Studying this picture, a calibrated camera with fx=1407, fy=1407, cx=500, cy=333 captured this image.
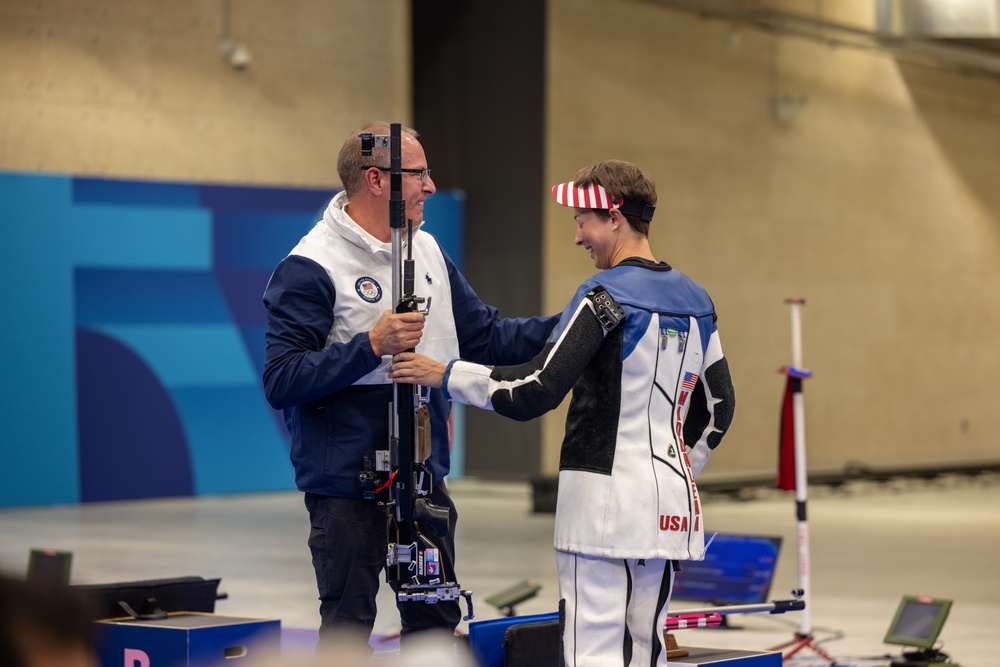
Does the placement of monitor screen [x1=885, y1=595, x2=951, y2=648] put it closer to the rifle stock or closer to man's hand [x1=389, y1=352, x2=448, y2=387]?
the rifle stock

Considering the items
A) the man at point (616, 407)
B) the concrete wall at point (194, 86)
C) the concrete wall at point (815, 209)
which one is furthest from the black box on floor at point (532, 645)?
the concrete wall at point (815, 209)

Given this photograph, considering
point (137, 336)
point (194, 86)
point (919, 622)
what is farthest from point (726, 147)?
point (919, 622)

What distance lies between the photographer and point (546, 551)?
8.39m

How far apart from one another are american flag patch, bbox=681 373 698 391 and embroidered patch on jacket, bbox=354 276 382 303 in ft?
2.46

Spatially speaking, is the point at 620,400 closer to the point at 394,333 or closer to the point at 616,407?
the point at 616,407

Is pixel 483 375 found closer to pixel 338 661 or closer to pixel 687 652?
pixel 687 652

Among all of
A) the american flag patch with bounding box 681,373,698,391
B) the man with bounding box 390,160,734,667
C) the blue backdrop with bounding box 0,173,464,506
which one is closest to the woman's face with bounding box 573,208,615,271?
the man with bounding box 390,160,734,667

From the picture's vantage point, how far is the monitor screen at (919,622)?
5.04 metres

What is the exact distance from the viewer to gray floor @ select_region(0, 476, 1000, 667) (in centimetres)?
596

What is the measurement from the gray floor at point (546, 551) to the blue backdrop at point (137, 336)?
0.32 metres

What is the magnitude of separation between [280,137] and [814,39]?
250 inches

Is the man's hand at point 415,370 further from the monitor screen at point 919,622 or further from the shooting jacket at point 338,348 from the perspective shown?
the monitor screen at point 919,622

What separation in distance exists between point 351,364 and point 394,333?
4.6 inches

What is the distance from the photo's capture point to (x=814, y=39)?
15234 millimetres
